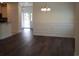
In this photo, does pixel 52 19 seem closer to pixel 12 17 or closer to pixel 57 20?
pixel 57 20

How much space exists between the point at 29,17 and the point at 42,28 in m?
5.97

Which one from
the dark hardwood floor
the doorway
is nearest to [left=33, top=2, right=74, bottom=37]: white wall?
the dark hardwood floor

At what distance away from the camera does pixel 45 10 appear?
9.69m

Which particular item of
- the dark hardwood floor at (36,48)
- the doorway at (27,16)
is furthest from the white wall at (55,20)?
the doorway at (27,16)

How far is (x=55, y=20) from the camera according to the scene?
31.8ft

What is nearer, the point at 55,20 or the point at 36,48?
the point at 36,48

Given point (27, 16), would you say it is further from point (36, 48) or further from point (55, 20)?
point (36, 48)

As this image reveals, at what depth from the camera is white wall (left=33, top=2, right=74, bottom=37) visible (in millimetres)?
9352

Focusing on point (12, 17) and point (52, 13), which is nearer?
point (52, 13)

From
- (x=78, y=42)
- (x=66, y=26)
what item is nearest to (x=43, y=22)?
(x=66, y=26)

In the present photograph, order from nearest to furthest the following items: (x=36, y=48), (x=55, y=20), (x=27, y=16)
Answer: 1. (x=36, y=48)
2. (x=55, y=20)
3. (x=27, y=16)

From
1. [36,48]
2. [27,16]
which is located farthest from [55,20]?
[27,16]

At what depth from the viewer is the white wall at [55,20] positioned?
9352mm

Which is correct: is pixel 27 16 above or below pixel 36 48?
above
